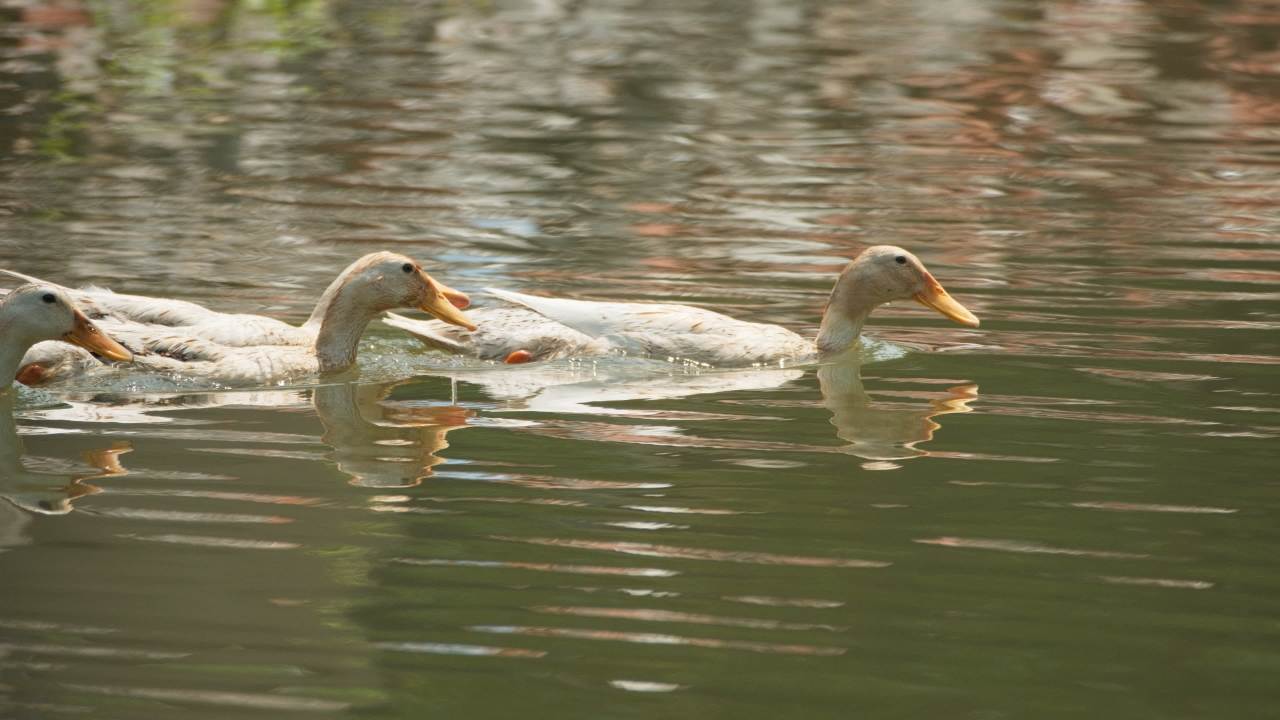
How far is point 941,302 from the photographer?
35.5 feet

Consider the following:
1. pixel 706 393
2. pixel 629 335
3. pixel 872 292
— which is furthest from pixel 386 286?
pixel 872 292

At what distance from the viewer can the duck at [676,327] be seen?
408 inches

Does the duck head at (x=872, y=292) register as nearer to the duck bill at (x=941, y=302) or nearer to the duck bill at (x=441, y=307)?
the duck bill at (x=941, y=302)

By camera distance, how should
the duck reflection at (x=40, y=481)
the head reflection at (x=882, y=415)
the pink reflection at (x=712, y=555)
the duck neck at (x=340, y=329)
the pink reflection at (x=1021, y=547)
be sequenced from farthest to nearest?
the duck neck at (x=340, y=329), the head reflection at (x=882, y=415), the duck reflection at (x=40, y=481), the pink reflection at (x=1021, y=547), the pink reflection at (x=712, y=555)

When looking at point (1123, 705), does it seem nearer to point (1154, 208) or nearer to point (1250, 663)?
point (1250, 663)

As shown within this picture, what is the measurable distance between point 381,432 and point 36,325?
1730 mm

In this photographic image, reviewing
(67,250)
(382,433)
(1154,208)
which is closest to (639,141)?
→ (1154,208)

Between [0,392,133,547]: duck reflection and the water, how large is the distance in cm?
3

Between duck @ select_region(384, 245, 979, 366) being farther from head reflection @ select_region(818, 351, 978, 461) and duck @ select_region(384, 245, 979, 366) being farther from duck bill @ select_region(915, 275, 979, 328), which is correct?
head reflection @ select_region(818, 351, 978, 461)

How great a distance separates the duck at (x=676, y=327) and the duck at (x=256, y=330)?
0.87ft

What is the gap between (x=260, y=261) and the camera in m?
13.1

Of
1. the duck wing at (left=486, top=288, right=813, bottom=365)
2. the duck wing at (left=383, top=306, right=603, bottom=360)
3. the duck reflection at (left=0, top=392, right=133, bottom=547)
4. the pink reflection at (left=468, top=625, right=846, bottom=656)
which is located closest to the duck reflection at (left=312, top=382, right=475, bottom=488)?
the duck wing at (left=383, top=306, right=603, bottom=360)

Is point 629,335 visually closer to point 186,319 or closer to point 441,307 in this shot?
point 441,307

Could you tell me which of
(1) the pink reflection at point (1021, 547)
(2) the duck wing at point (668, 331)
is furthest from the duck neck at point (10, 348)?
(1) the pink reflection at point (1021, 547)
